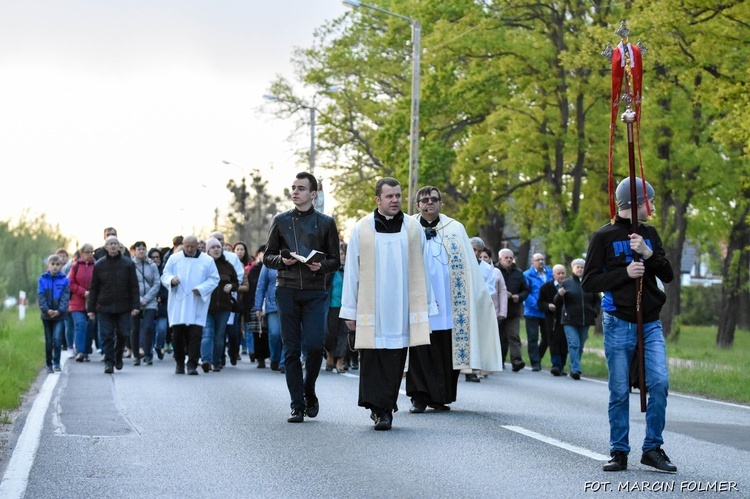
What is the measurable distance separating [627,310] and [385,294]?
→ 9.77 ft

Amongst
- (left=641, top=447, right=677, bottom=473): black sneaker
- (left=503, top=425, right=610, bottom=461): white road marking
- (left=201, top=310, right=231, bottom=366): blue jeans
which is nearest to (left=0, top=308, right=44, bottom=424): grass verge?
(left=201, top=310, right=231, bottom=366): blue jeans

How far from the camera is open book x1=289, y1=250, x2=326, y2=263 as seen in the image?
37.6 feet

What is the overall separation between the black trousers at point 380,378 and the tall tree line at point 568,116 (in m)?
14.5

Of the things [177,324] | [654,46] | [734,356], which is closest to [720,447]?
[177,324]

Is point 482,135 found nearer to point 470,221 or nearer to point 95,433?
point 470,221

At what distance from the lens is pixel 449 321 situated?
1224 centimetres

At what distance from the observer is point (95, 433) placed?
35.9ft

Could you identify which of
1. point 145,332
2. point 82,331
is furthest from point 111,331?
point 82,331

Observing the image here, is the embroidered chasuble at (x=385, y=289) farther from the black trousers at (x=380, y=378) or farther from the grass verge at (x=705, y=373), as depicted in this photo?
the grass verge at (x=705, y=373)

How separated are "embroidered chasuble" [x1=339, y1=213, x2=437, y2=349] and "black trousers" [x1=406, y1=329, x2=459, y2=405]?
3.28 feet

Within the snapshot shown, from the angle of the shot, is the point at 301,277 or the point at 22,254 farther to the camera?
the point at 22,254

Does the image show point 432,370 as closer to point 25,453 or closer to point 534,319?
point 25,453

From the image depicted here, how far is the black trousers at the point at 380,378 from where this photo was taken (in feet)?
36.0

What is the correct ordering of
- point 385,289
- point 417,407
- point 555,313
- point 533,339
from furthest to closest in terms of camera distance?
1. point 533,339
2. point 555,313
3. point 417,407
4. point 385,289
